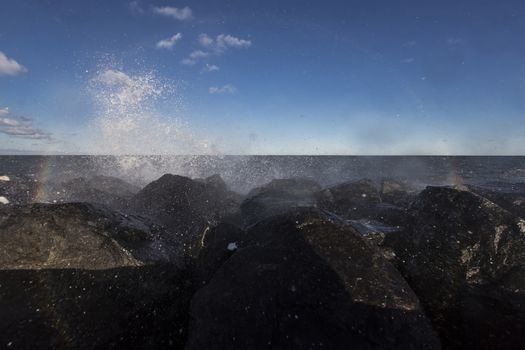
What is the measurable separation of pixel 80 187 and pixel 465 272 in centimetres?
1272

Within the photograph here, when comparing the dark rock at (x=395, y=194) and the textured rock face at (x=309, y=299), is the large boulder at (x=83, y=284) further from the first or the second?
the dark rock at (x=395, y=194)

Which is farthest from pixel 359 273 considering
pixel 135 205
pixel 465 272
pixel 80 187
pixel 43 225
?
pixel 80 187

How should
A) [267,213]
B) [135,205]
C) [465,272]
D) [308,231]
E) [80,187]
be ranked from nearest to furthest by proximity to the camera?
[308,231] < [465,272] < [267,213] < [135,205] < [80,187]

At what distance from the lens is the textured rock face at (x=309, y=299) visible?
3.02 m

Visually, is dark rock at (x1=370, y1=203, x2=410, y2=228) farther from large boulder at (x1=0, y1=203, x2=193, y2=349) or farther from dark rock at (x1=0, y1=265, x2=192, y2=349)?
dark rock at (x1=0, y1=265, x2=192, y2=349)

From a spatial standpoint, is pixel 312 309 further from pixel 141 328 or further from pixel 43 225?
pixel 43 225

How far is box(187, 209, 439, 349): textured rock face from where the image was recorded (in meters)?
3.02

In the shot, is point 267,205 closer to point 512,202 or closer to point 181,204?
point 181,204

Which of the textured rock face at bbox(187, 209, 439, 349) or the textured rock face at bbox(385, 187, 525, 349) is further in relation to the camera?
the textured rock face at bbox(385, 187, 525, 349)

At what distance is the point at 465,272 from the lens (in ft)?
14.0

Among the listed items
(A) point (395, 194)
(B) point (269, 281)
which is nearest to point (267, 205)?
(B) point (269, 281)

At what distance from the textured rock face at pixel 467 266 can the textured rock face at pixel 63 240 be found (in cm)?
350

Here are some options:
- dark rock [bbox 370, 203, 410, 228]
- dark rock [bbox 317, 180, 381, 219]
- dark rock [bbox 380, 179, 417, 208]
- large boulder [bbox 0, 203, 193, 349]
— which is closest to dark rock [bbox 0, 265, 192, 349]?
large boulder [bbox 0, 203, 193, 349]

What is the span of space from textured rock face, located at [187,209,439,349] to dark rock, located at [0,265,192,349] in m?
0.75
